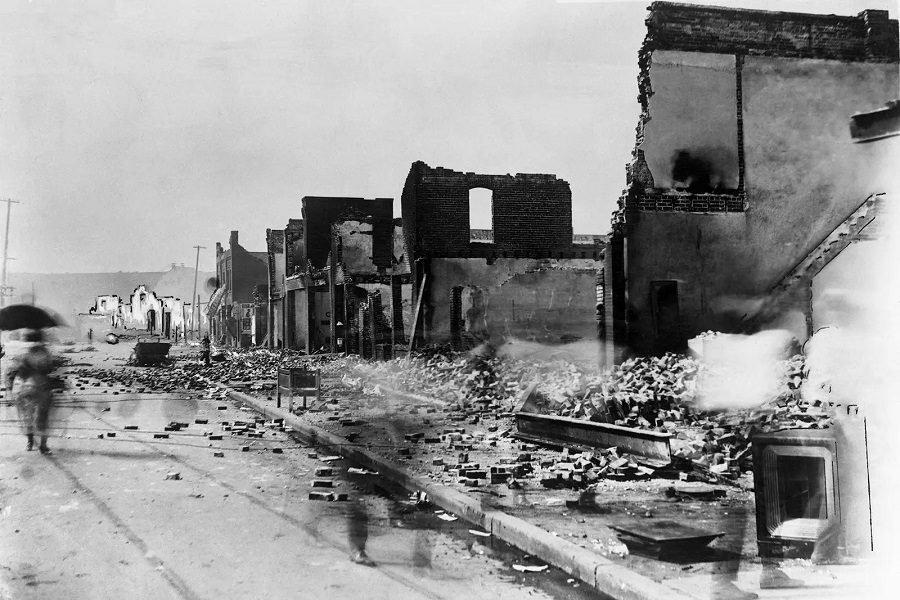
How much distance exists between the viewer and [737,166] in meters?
9.78

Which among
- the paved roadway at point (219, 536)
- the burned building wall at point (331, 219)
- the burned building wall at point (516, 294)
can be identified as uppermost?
the burned building wall at point (331, 219)

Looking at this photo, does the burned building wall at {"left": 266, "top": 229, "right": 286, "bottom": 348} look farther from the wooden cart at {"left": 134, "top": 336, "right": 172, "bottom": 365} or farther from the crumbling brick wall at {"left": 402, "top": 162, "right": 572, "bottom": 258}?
the wooden cart at {"left": 134, "top": 336, "right": 172, "bottom": 365}

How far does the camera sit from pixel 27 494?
271 inches

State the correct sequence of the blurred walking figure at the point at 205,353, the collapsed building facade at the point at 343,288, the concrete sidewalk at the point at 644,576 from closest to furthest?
the concrete sidewalk at the point at 644,576 < the collapsed building facade at the point at 343,288 < the blurred walking figure at the point at 205,353

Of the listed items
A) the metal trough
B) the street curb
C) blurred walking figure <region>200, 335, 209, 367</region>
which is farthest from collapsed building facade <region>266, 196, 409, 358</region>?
the street curb

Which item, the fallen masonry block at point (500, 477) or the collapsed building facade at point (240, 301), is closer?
Answer: the fallen masonry block at point (500, 477)

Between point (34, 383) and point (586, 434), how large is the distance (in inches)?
270

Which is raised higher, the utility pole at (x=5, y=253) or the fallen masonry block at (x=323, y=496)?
the utility pole at (x=5, y=253)

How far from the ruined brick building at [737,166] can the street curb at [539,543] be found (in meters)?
4.99

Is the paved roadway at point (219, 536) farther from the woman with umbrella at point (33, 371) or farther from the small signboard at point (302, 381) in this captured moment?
the small signboard at point (302, 381)

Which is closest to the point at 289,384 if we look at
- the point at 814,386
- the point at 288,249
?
the point at 288,249

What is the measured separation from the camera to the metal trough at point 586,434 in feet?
23.9

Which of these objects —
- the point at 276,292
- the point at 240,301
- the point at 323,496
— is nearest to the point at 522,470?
the point at 323,496

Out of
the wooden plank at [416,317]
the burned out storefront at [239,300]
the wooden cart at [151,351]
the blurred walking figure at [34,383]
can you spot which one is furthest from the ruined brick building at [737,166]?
the wooden cart at [151,351]
